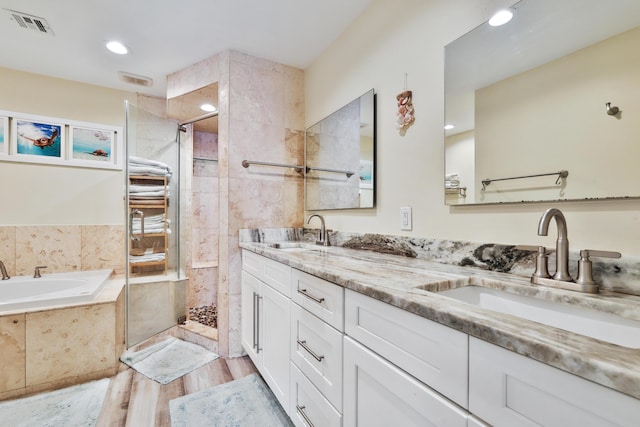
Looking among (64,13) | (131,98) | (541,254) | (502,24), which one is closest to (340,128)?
(502,24)

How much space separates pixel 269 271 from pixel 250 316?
1.68 ft

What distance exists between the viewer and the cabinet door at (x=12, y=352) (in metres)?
1.67

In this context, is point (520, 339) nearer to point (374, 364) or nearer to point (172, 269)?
point (374, 364)

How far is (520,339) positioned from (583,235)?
2.09 ft

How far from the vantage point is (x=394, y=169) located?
154 centimetres

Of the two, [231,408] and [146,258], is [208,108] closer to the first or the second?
[146,258]

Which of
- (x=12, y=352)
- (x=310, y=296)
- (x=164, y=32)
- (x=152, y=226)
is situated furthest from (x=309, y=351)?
(x=164, y=32)

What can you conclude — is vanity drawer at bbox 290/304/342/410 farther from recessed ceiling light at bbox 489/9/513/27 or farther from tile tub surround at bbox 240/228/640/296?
recessed ceiling light at bbox 489/9/513/27

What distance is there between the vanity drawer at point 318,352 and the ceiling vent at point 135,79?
8.78ft

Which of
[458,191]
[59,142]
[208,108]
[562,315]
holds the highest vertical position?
[208,108]

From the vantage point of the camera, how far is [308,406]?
1.16m

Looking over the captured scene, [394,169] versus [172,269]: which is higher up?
[394,169]

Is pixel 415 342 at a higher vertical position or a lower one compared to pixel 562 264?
lower

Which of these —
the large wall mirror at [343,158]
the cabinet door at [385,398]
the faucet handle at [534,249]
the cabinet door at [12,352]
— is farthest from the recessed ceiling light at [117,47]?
the faucet handle at [534,249]
